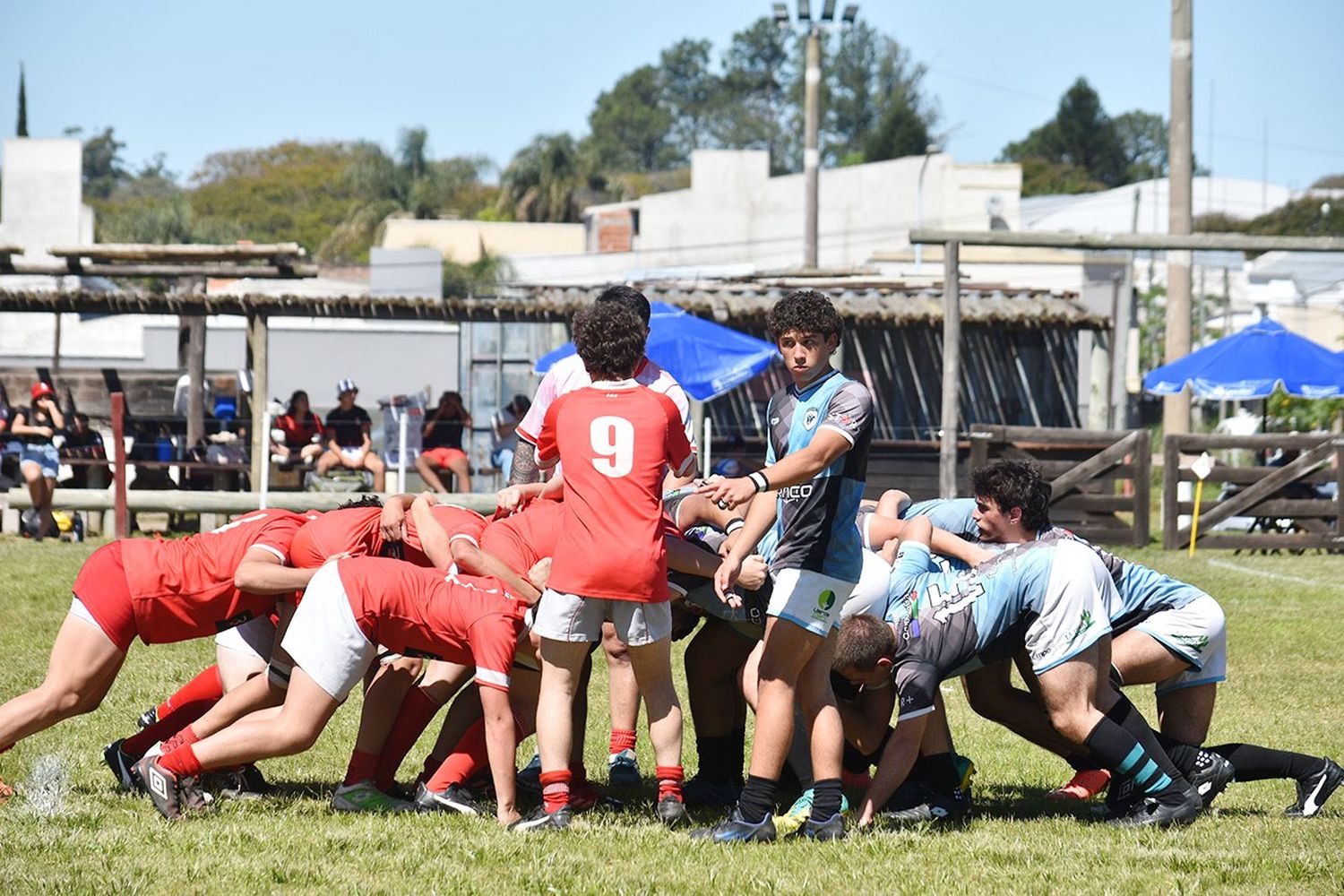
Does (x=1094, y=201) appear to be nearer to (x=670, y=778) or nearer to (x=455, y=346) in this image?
(x=455, y=346)

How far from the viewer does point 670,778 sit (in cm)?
616

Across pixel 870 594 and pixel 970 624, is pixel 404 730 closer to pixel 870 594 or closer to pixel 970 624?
pixel 870 594

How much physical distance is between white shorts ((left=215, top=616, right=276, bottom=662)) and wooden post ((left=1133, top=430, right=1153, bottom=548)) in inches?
457

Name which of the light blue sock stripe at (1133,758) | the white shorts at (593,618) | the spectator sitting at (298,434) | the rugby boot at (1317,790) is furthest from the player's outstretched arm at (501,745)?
the spectator sitting at (298,434)

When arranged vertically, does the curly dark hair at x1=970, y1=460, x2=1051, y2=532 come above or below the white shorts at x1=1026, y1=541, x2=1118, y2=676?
above

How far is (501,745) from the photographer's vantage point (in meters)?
6.11

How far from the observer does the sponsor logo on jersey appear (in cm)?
595

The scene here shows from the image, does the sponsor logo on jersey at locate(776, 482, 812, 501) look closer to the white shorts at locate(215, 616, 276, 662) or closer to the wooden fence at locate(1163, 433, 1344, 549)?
the white shorts at locate(215, 616, 276, 662)

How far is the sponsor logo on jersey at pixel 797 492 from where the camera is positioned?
5.95 m

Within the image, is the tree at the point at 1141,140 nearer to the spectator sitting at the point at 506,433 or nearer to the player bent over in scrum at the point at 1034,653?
the spectator sitting at the point at 506,433

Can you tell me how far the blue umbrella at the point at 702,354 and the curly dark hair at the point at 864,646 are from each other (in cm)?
980

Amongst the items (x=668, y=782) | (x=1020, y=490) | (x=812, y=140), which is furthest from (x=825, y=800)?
(x=812, y=140)

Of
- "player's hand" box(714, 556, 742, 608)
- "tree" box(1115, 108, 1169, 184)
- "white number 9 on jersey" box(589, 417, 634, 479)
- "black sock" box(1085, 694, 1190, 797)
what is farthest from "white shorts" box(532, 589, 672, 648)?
"tree" box(1115, 108, 1169, 184)

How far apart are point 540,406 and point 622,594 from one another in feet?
6.22
